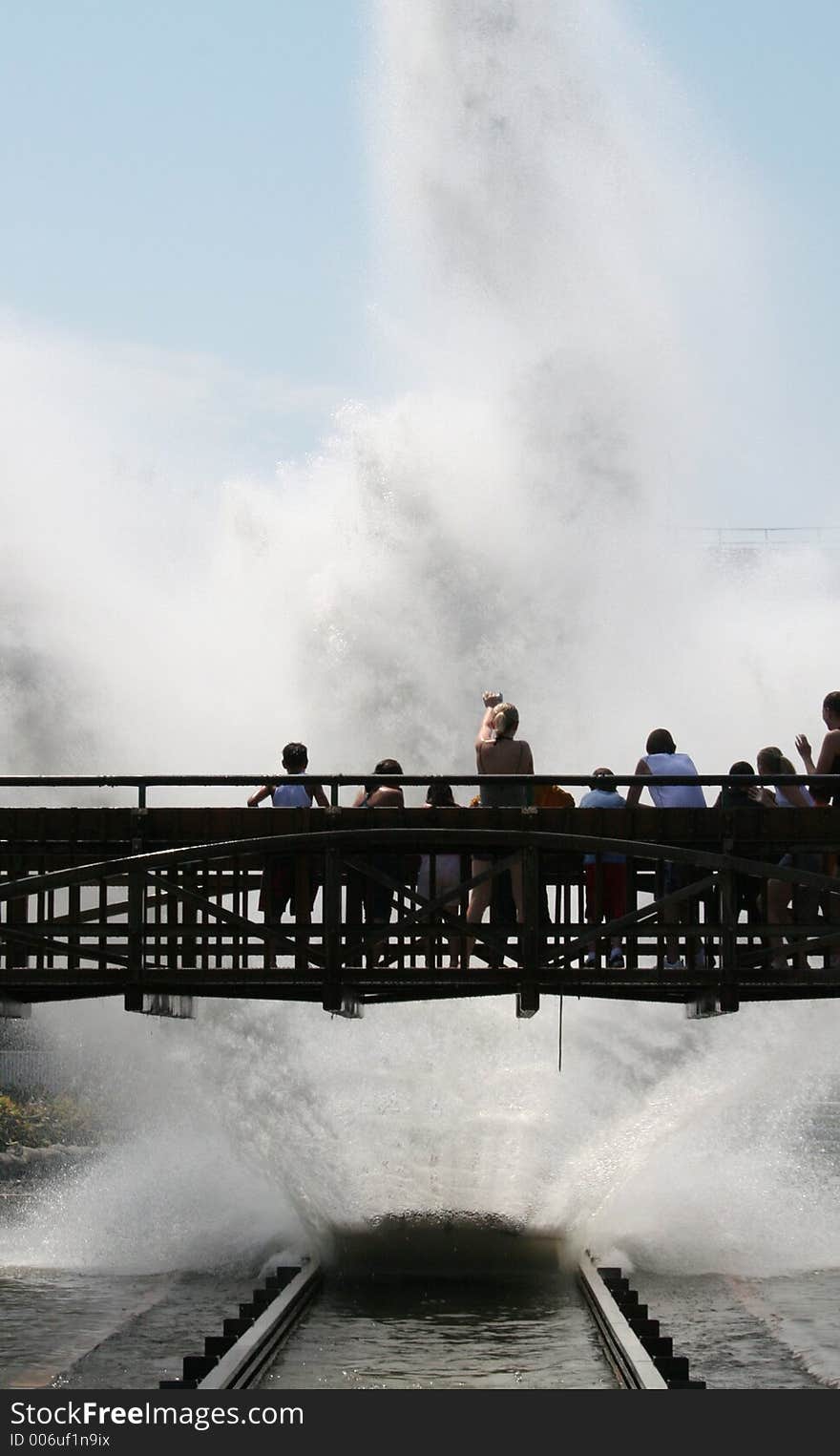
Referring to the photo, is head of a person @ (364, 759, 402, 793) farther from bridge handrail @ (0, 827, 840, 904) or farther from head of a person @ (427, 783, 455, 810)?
bridge handrail @ (0, 827, 840, 904)

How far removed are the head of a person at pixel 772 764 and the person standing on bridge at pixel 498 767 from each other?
153 cm

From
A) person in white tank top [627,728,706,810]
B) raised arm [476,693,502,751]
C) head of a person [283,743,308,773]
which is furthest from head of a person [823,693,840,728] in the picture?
head of a person [283,743,308,773]

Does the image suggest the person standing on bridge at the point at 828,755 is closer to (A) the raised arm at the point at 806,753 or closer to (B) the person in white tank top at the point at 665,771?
(A) the raised arm at the point at 806,753

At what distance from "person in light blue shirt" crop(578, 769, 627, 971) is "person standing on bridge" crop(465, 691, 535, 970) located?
46 centimetres

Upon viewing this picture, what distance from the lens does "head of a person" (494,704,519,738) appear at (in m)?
14.2

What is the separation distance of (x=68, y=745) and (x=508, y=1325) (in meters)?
36.5

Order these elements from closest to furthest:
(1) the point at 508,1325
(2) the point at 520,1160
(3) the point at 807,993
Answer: (3) the point at 807,993 < (1) the point at 508,1325 < (2) the point at 520,1160

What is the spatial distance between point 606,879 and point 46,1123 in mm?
21372

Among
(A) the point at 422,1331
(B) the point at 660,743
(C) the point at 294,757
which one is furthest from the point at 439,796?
(A) the point at 422,1331

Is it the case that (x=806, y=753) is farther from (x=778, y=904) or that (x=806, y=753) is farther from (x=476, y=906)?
(x=476, y=906)

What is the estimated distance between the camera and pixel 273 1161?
23250 mm

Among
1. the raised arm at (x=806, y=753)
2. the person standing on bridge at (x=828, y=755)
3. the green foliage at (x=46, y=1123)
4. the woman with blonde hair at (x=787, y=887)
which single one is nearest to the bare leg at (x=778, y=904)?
the woman with blonde hair at (x=787, y=887)

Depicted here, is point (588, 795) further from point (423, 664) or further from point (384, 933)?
point (423, 664)
